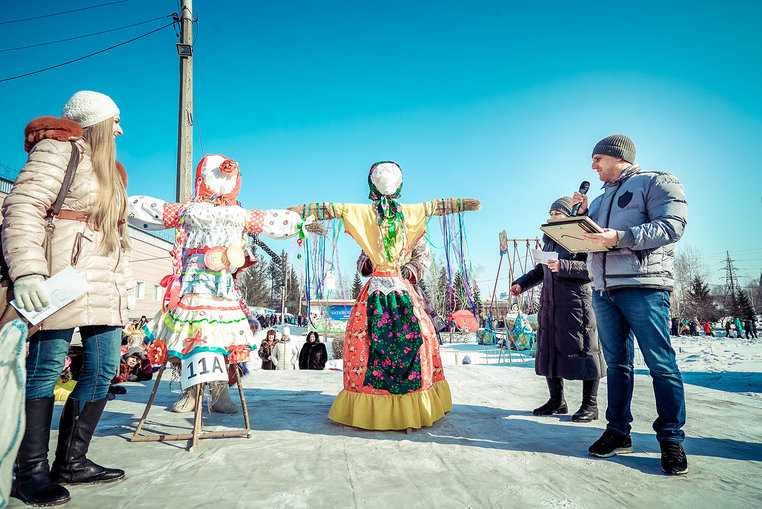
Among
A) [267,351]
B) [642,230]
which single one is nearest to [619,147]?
[642,230]

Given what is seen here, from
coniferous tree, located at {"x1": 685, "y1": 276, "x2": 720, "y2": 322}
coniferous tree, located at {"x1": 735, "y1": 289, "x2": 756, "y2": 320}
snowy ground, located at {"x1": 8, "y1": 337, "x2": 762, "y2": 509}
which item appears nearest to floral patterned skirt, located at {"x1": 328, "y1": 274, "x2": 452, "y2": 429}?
snowy ground, located at {"x1": 8, "y1": 337, "x2": 762, "y2": 509}

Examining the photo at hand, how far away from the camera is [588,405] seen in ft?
10.6

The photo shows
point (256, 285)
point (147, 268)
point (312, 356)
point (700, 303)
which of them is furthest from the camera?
point (256, 285)

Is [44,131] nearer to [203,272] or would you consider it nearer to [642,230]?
[203,272]

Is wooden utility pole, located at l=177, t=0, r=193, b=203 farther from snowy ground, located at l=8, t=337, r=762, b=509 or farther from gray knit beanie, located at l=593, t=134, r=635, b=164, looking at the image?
gray knit beanie, located at l=593, t=134, r=635, b=164

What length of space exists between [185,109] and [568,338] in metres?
6.13

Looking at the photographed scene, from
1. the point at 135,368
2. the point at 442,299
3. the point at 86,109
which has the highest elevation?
the point at 86,109

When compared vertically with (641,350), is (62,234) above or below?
above

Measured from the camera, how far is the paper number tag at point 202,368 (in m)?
2.50

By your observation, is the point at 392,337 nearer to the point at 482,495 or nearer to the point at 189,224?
the point at 482,495

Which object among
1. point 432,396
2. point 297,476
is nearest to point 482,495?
point 297,476

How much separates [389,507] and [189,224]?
217 centimetres

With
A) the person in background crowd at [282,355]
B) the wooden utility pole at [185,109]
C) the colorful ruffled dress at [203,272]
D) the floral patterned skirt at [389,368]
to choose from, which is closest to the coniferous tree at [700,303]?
the person in background crowd at [282,355]

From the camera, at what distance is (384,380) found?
3.01 meters
